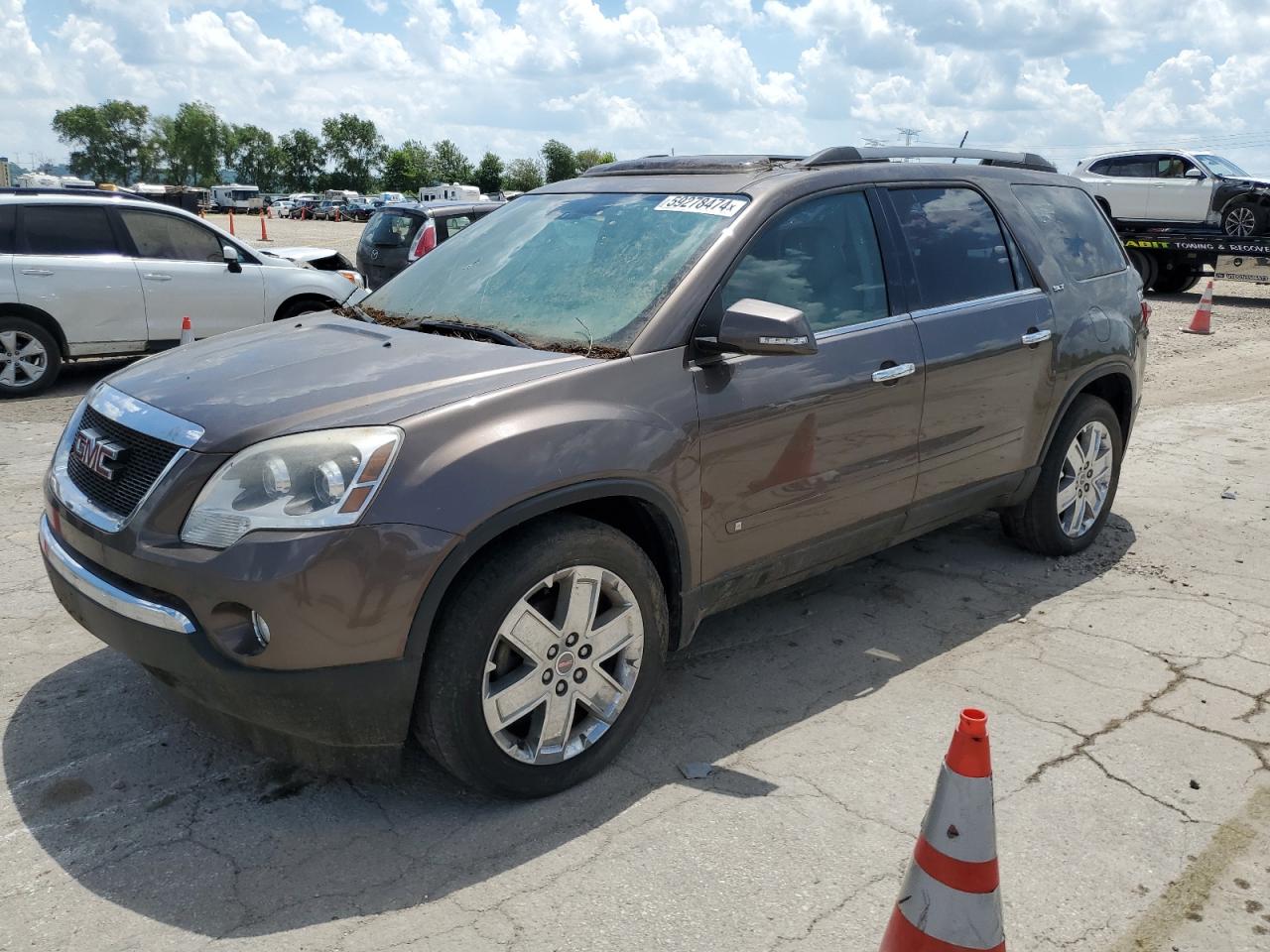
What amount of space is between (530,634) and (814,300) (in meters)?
1.67

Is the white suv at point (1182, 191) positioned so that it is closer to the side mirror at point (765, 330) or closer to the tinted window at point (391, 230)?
the tinted window at point (391, 230)

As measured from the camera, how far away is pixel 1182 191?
19188 mm

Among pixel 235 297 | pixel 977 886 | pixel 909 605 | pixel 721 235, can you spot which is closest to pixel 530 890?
pixel 977 886

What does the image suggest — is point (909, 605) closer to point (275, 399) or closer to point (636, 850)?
point (636, 850)

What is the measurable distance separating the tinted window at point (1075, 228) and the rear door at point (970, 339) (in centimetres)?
37

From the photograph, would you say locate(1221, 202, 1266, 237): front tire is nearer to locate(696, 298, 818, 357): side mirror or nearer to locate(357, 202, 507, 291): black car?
locate(357, 202, 507, 291): black car

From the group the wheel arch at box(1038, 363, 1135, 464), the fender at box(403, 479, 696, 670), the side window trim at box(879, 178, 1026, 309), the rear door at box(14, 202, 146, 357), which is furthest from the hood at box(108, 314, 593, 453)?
the rear door at box(14, 202, 146, 357)

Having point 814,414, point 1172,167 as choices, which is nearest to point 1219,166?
point 1172,167

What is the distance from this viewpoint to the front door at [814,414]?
357 cm

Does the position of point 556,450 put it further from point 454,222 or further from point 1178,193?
point 1178,193

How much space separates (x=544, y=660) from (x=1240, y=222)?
62.9ft

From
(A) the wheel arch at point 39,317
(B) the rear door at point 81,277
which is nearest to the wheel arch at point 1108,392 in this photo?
(B) the rear door at point 81,277

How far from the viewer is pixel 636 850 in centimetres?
299

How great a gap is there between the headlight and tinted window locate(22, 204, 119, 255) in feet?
25.7
